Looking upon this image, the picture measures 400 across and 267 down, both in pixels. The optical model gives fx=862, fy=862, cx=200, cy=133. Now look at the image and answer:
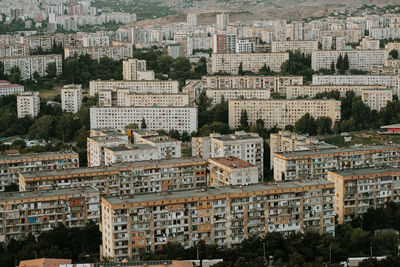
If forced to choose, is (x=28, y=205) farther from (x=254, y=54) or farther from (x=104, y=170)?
(x=254, y=54)

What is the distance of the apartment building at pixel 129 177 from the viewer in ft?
48.3

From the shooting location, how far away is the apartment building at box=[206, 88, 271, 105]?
2684 cm

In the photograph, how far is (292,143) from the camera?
18.6 m

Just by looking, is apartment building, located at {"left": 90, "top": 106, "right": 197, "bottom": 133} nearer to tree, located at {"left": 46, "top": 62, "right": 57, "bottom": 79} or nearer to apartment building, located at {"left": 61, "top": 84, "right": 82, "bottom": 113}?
apartment building, located at {"left": 61, "top": 84, "right": 82, "bottom": 113}

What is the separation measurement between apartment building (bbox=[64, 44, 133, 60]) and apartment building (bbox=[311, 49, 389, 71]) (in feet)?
24.7

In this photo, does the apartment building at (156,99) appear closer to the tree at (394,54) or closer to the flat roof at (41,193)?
the flat roof at (41,193)

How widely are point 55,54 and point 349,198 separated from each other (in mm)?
20934

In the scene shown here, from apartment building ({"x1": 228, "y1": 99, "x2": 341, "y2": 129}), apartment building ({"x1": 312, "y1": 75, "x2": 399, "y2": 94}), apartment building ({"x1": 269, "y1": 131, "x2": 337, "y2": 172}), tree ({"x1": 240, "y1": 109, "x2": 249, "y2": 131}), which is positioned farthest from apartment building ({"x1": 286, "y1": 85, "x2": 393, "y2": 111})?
apartment building ({"x1": 269, "y1": 131, "x2": 337, "y2": 172})

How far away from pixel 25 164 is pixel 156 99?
953cm

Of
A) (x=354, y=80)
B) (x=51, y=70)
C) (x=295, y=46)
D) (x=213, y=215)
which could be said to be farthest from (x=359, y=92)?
(x=213, y=215)

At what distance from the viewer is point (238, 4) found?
70375 millimetres

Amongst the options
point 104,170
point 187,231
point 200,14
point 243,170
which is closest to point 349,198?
point 243,170

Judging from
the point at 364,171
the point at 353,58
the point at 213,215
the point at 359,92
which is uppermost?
the point at 353,58

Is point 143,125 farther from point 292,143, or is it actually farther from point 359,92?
point 359,92
